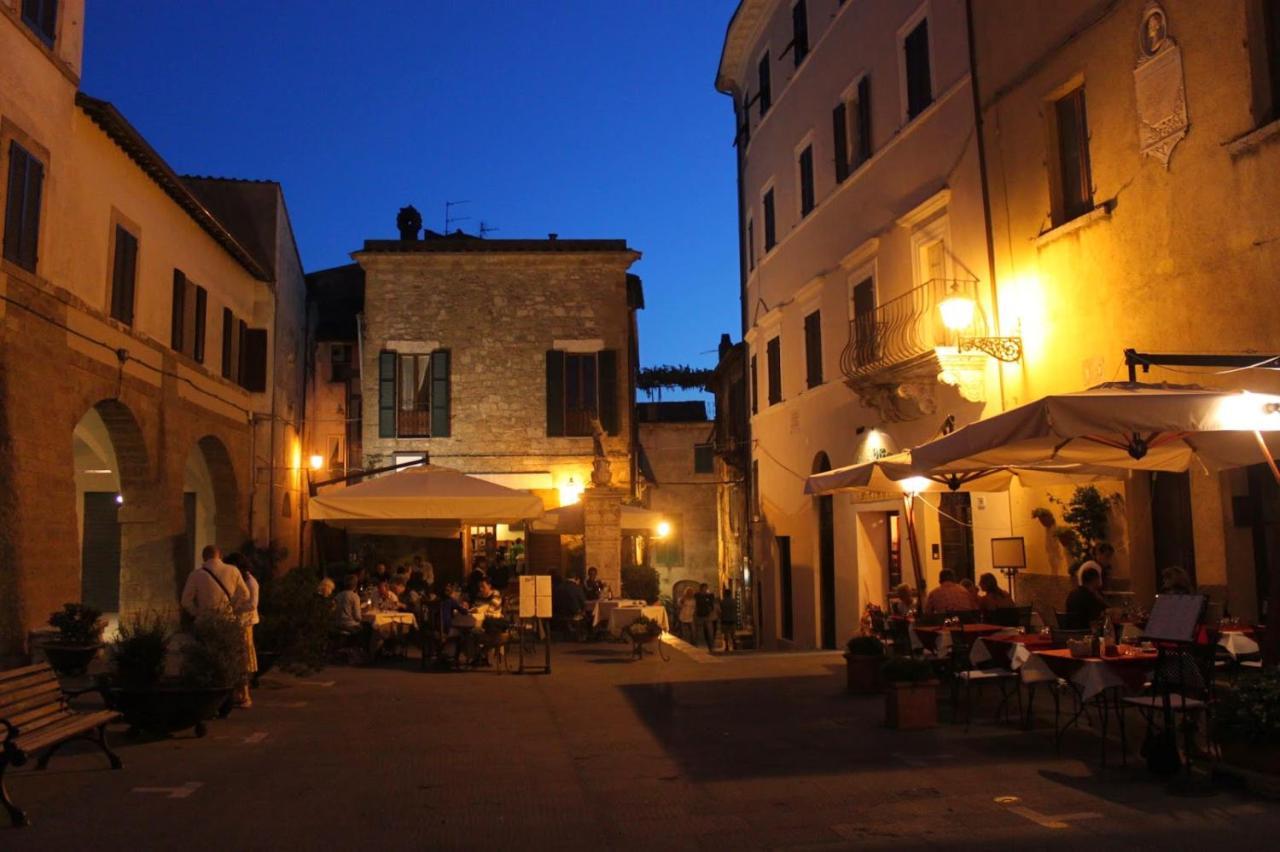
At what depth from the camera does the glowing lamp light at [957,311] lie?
13.2m

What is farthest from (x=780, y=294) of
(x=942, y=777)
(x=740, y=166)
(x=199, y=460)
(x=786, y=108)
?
(x=942, y=777)

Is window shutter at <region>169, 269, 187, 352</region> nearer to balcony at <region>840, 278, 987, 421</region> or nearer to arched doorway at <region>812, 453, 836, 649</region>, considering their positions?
balcony at <region>840, 278, 987, 421</region>

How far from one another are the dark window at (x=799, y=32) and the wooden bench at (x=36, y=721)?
17323 mm

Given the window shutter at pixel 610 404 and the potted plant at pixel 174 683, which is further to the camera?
the window shutter at pixel 610 404

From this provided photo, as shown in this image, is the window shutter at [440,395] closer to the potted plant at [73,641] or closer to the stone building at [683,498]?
the stone building at [683,498]

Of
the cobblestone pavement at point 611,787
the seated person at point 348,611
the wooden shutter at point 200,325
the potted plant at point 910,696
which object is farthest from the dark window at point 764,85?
the potted plant at point 910,696

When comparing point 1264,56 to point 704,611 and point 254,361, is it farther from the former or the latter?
point 254,361

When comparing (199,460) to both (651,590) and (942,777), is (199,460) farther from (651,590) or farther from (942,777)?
(942,777)

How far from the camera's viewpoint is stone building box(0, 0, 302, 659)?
12258mm

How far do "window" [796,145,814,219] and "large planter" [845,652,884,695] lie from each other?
11.2m

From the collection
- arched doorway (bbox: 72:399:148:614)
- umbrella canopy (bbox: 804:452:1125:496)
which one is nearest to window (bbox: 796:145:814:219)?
umbrella canopy (bbox: 804:452:1125:496)

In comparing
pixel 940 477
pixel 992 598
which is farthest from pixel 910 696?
pixel 992 598

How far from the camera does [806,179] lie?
21078mm

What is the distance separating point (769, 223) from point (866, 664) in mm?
14178
